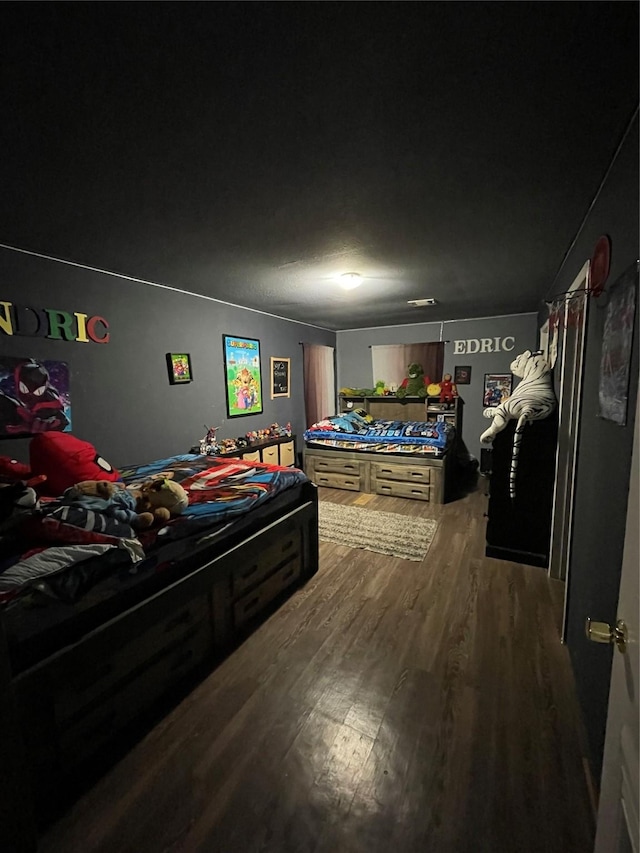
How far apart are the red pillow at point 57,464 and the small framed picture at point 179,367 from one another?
1478mm

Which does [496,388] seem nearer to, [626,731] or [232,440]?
[232,440]

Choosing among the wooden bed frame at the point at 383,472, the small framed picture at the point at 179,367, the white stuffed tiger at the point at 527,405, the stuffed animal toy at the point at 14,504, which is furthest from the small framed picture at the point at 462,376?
the stuffed animal toy at the point at 14,504

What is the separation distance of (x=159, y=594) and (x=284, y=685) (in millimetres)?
784

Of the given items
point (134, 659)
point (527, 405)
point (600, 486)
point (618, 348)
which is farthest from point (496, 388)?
point (134, 659)

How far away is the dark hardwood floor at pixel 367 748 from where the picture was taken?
3.87ft

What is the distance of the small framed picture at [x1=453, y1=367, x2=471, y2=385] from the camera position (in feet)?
17.6

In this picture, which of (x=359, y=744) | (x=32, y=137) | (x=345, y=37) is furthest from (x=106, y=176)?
(x=359, y=744)

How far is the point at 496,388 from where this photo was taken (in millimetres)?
5199

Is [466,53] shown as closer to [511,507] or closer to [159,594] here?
[159,594]

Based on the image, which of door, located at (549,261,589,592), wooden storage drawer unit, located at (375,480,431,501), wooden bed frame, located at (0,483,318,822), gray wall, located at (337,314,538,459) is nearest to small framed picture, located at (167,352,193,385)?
wooden bed frame, located at (0,483,318,822)

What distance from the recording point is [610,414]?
1.24 meters

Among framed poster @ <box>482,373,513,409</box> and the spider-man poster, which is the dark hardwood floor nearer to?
the spider-man poster

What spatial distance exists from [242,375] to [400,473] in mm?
2313

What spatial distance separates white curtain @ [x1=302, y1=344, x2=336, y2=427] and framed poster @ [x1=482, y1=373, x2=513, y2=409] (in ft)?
8.21
